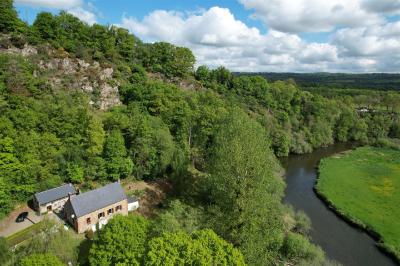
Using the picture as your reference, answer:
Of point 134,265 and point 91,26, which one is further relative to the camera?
point 91,26

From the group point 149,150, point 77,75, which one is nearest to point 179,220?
point 149,150

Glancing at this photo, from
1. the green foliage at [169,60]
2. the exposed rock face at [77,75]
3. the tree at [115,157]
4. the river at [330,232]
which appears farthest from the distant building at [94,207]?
the green foliage at [169,60]

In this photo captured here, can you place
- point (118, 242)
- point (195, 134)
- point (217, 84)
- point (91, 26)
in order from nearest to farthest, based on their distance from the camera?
point (118, 242) → point (195, 134) → point (91, 26) → point (217, 84)

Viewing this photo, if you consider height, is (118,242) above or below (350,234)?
above

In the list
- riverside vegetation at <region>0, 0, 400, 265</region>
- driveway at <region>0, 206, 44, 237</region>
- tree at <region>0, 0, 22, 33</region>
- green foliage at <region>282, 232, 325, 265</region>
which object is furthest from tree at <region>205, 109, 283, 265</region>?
tree at <region>0, 0, 22, 33</region>

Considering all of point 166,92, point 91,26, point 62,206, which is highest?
point 91,26

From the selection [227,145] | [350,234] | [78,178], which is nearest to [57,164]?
[78,178]

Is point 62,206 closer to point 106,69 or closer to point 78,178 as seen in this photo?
point 78,178

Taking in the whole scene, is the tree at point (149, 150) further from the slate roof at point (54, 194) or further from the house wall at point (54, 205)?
the house wall at point (54, 205)
